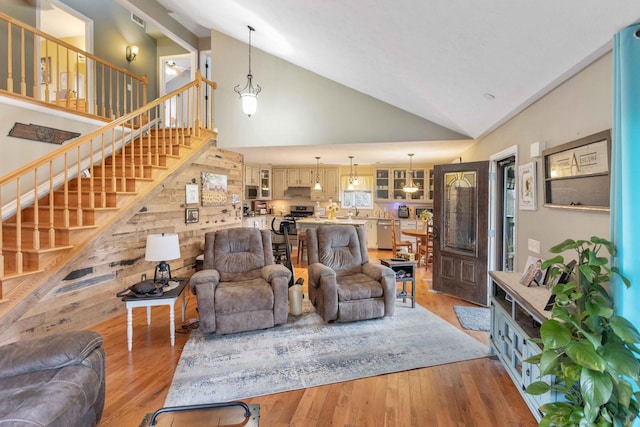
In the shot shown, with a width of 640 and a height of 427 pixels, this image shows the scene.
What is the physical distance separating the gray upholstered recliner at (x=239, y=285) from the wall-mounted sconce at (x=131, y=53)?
15.5 feet

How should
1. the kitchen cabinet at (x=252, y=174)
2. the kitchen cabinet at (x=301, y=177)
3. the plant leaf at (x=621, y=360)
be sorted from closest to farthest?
1. the plant leaf at (x=621, y=360)
2. the kitchen cabinet at (x=252, y=174)
3. the kitchen cabinet at (x=301, y=177)

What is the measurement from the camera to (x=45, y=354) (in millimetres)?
1798

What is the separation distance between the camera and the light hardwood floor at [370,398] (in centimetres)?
211

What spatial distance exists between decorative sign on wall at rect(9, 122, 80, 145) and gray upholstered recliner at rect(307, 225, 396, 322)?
3293mm

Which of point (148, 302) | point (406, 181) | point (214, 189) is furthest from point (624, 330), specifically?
point (406, 181)

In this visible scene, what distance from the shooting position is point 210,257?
151 inches

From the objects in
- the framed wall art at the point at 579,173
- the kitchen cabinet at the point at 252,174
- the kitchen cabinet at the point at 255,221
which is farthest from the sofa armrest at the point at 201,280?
the kitchen cabinet at the point at 252,174

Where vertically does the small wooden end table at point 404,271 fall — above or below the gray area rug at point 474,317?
above

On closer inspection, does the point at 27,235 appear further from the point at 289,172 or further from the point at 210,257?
the point at 289,172

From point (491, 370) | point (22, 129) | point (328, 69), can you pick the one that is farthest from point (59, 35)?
point (491, 370)

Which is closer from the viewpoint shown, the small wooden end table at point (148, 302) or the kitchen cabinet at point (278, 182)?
the small wooden end table at point (148, 302)

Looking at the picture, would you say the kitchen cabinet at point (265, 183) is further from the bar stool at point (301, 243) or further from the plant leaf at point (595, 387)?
the plant leaf at point (595, 387)

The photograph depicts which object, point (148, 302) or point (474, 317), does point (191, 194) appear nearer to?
point (148, 302)

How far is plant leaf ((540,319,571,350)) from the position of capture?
135cm
